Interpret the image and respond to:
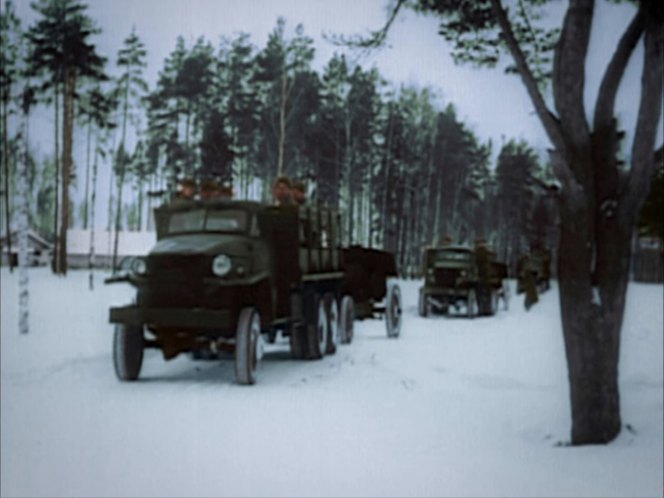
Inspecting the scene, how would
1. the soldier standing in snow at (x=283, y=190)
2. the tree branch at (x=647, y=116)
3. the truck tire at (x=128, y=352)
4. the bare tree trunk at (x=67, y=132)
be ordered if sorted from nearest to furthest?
the soldier standing in snow at (x=283, y=190), the bare tree trunk at (x=67, y=132), the tree branch at (x=647, y=116), the truck tire at (x=128, y=352)

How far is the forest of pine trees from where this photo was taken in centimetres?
174

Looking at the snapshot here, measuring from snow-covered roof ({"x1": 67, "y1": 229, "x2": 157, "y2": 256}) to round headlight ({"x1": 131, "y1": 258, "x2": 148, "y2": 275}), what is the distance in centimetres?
6

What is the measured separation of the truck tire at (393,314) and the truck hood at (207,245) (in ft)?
1.83

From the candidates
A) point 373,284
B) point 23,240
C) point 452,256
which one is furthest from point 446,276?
point 23,240

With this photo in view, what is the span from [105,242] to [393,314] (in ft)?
2.50

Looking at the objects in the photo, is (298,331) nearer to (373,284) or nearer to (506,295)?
(373,284)

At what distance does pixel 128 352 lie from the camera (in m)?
2.47

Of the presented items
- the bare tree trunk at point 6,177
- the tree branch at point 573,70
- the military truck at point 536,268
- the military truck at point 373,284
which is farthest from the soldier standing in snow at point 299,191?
the tree branch at point 573,70

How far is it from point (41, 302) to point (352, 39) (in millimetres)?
1020

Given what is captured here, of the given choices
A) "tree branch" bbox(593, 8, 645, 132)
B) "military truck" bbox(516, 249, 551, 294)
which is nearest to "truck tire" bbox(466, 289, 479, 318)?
"military truck" bbox(516, 249, 551, 294)

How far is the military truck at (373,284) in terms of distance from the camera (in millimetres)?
1886

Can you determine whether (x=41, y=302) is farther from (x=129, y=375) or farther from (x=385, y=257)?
(x=385, y=257)

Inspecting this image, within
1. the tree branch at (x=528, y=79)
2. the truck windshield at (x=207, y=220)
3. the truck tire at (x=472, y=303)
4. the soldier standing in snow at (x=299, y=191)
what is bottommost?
the truck tire at (x=472, y=303)

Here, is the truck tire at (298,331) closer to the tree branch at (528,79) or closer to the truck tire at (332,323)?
the truck tire at (332,323)
